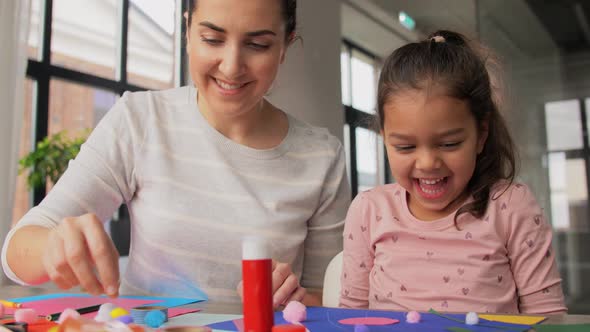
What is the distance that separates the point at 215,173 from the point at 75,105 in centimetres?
319

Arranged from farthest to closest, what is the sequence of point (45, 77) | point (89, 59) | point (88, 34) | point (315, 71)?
point (315, 71), point (88, 34), point (89, 59), point (45, 77)

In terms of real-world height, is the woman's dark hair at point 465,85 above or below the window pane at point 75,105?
below

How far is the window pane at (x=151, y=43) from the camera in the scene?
168 inches

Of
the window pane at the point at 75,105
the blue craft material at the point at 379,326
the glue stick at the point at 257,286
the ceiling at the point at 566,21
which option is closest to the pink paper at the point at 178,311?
the blue craft material at the point at 379,326

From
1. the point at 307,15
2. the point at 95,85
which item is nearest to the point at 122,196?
the point at 95,85

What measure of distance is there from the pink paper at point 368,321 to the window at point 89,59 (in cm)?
275

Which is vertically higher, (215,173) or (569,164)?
(569,164)

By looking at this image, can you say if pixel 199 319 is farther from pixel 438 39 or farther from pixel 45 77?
pixel 45 77

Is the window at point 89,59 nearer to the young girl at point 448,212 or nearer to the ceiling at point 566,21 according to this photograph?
the young girl at point 448,212

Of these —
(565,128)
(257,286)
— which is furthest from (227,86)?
(565,128)

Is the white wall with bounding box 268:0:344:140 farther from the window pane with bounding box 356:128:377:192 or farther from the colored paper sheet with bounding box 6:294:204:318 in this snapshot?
the colored paper sheet with bounding box 6:294:204:318

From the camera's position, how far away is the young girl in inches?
40.9

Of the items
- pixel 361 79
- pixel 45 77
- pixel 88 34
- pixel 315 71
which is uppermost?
pixel 361 79

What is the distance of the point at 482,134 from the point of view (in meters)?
1.13
